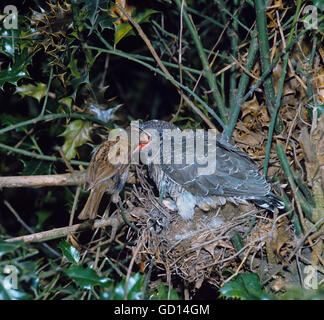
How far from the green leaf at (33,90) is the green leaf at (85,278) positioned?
127 centimetres

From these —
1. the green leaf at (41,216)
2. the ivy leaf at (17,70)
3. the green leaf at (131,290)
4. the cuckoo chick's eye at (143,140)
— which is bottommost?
the green leaf at (41,216)

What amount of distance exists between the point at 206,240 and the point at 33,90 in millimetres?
1460

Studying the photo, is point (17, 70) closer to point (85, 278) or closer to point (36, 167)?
point (36, 167)

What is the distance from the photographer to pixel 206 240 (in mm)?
2203

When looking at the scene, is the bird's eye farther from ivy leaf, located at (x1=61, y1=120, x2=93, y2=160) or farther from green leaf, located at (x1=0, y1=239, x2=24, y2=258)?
green leaf, located at (x1=0, y1=239, x2=24, y2=258)

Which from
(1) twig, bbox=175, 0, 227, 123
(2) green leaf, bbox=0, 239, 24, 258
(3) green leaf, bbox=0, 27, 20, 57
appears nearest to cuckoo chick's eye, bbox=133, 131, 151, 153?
(1) twig, bbox=175, 0, 227, 123

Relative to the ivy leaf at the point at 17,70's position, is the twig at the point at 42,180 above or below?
below

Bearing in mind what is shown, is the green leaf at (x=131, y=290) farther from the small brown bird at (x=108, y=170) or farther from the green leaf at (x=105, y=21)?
the green leaf at (x=105, y=21)

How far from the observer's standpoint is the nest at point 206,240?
2043 millimetres

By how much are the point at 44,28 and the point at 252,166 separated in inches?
57.2

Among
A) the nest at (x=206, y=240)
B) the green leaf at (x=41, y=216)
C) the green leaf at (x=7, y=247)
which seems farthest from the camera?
the green leaf at (x=41, y=216)

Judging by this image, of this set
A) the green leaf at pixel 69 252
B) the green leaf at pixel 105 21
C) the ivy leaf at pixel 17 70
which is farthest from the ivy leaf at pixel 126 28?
the green leaf at pixel 69 252

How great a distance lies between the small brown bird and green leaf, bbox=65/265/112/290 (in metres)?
0.47

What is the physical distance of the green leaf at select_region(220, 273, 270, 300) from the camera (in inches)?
61.9
